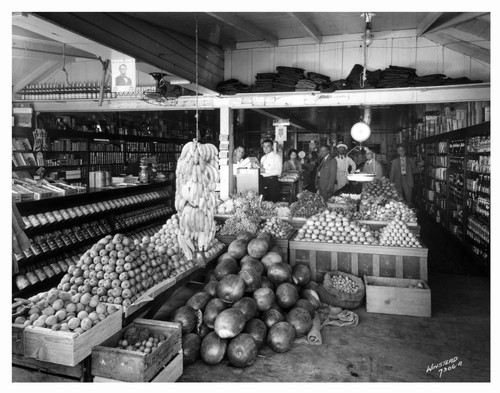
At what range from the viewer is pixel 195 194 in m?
3.76

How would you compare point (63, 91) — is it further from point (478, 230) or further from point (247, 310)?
point (478, 230)

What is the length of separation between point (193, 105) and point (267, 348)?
16.9ft

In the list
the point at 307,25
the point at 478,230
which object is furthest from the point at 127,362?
the point at 478,230

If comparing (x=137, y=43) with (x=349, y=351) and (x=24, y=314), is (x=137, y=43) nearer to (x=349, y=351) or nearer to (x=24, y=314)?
(x=24, y=314)

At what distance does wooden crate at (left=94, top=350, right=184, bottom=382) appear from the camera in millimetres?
3035

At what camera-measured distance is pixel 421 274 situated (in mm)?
5180

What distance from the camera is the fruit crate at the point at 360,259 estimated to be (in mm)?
5215

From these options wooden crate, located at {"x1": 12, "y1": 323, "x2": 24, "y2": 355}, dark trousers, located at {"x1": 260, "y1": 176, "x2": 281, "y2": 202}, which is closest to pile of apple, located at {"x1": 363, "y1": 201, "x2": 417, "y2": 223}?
dark trousers, located at {"x1": 260, "y1": 176, "x2": 281, "y2": 202}

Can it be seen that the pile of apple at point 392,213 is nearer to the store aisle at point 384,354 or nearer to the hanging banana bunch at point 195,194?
the store aisle at point 384,354

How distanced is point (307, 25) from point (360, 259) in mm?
3469

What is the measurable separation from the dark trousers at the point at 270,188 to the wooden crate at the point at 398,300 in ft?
12.6
